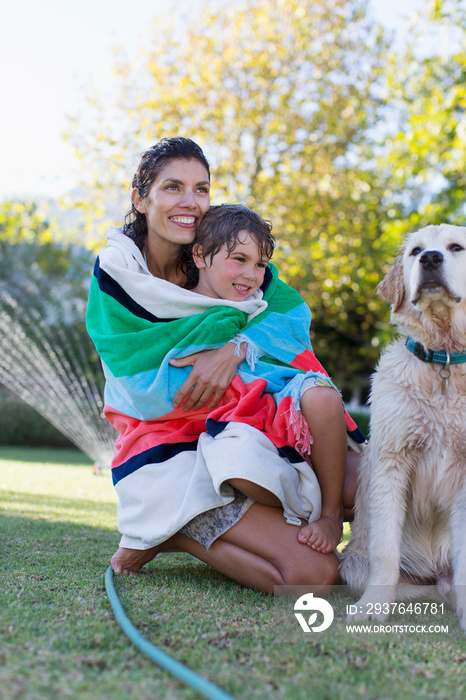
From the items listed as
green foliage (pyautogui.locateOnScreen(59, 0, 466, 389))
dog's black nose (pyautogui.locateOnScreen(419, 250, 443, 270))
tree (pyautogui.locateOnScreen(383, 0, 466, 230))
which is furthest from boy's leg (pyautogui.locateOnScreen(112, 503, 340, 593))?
green foliage (pyautogui.locateOnScreen(59, 0, 466, 389))

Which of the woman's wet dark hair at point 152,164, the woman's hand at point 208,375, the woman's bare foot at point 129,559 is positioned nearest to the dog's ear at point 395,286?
the woman's hand at point 208,375

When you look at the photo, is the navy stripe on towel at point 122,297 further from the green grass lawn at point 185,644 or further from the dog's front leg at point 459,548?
the dog's front leg at point 459,548

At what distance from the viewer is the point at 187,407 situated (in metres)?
3.05

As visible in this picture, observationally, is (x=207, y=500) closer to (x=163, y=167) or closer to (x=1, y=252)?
(x=163, y=167)

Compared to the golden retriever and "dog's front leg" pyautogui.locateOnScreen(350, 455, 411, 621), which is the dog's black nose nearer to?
the golden retriever

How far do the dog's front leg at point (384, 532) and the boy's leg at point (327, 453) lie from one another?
0.26 m

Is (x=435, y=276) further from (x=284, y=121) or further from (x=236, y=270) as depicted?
(x=284, y=121)

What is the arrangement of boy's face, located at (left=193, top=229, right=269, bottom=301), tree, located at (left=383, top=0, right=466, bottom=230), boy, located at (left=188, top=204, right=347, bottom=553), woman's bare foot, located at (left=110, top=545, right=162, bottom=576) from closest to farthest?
boy, located at (left=188, top=204, right=347, bottom=553)
woman's bare foot, located at (left=110, top=545, right=162, bottom=576)
boy's face, located at (left=193, top=229, right=269, bottom=301)
tree, located at (left=383, top=0, right=466, bottom=230)

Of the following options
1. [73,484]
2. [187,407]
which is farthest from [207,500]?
[73,484]

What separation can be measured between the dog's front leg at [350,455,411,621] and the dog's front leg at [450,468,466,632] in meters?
0.20

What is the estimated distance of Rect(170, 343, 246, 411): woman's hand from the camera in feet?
9.80

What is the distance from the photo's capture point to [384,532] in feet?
8.14

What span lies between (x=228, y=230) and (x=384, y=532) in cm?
169

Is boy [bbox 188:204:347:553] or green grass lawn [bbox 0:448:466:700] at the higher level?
boy [bbox 188:204:347:553]
